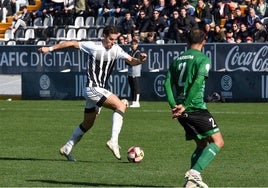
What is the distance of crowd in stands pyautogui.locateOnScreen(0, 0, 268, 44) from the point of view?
111ft

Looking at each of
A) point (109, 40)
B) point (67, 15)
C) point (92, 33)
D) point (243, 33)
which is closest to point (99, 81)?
point (109, 40)

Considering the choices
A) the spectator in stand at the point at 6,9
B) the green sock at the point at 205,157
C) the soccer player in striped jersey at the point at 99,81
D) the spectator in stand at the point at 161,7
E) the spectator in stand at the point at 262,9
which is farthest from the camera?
the spectator in stand at the point at 6,9

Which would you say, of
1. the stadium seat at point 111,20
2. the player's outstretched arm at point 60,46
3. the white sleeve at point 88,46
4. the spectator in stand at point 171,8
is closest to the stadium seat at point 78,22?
the stadium seat at point 111,20

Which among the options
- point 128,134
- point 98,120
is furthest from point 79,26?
point 128,134

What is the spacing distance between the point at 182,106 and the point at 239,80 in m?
19.8

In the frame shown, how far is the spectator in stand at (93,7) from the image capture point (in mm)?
39906

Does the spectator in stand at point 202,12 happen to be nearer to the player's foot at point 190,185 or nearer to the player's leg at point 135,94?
the player's leg at point 135,94

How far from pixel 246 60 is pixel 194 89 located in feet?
69.7

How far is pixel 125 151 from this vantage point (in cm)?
1667

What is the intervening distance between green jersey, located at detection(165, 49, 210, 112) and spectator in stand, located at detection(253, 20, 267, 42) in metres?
21.8

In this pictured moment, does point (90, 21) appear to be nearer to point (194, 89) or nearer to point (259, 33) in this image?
point (259, 33)

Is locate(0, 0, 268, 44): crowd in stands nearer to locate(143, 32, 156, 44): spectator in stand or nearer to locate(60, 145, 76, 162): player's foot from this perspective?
locate(143, 32, 156, 44): spectator in stand

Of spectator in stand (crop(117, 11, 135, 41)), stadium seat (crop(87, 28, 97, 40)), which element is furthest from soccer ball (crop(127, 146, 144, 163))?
stadium seat (crop(87, 28, 97, 40))

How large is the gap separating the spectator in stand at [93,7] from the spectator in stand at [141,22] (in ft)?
11.6
